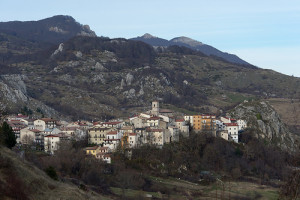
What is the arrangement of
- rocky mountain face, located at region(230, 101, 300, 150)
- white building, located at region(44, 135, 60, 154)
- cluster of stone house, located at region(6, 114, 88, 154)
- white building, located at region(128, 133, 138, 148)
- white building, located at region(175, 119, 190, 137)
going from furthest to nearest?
rocky mountain face, located at region(230, 101, 300, 150) < white building, located at region(175, 119, 190, 137) < white building, located at region(128, 133, 138, 148) < cluster of stone house, located at region(6, 114, 88, 154) < white building, located at region(44, 135, 60, 154)

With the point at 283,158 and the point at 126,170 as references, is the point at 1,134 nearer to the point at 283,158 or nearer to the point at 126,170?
the point at 126,170

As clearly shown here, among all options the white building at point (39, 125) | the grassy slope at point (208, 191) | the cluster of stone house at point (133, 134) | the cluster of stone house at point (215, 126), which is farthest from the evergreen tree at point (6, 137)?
the cluster of stone house at point (215, 126)

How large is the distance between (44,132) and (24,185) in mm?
58998

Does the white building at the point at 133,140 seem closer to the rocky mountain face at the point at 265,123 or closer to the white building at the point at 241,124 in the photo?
the white building at the point at 241,124

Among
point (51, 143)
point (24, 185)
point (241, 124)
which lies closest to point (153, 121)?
point (51, 143)

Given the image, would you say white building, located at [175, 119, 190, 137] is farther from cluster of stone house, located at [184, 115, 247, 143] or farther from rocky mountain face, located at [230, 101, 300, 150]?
rocky mountain face, located at [230, 101, 300, 150]

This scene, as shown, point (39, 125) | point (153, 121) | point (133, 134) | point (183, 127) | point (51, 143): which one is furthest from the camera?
point (39, 125)

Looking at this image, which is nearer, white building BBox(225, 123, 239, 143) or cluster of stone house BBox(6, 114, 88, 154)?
cluster of stone house BBox(6, 114, 88, 154)

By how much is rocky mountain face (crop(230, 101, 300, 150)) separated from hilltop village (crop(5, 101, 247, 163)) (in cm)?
1446

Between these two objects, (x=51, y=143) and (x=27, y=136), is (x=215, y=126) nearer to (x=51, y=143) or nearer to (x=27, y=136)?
(x=51, y=143)

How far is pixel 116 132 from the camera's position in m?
104

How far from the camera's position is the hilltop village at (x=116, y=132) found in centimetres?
10156

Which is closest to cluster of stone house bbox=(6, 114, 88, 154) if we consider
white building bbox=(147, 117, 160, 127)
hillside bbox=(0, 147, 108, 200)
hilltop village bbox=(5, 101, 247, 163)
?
hilltop village bbox=(5, 101, 247, 163)

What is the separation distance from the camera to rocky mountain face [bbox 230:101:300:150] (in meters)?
132
